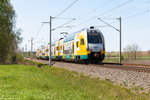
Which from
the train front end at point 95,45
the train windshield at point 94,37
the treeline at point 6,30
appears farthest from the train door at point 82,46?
the treeline at point 6,30

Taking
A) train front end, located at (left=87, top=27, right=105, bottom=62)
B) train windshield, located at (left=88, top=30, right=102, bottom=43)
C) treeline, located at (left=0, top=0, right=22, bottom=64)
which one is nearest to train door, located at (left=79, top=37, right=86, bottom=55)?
train front end, located at (left=87, top=27, right=105, bottom=62)

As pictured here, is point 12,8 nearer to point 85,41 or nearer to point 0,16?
point 0,16

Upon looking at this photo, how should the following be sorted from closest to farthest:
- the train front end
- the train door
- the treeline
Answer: the train front end, the train door, the treeline

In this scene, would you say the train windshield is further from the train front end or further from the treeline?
the treeline

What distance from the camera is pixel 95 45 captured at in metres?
27.3

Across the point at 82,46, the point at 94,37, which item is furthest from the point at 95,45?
the point at 82,46

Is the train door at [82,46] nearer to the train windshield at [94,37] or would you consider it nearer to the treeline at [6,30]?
the train windshield at [94,37]

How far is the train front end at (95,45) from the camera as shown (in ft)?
88.4

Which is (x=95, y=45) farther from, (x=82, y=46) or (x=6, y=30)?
(x=6, y=30)

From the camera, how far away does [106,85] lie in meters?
13.9

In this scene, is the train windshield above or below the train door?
above

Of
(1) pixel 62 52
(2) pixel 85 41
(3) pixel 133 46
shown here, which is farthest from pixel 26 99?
(3) pixel 133 46

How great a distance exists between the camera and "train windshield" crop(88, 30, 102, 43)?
2755cm

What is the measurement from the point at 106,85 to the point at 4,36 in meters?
31.7
